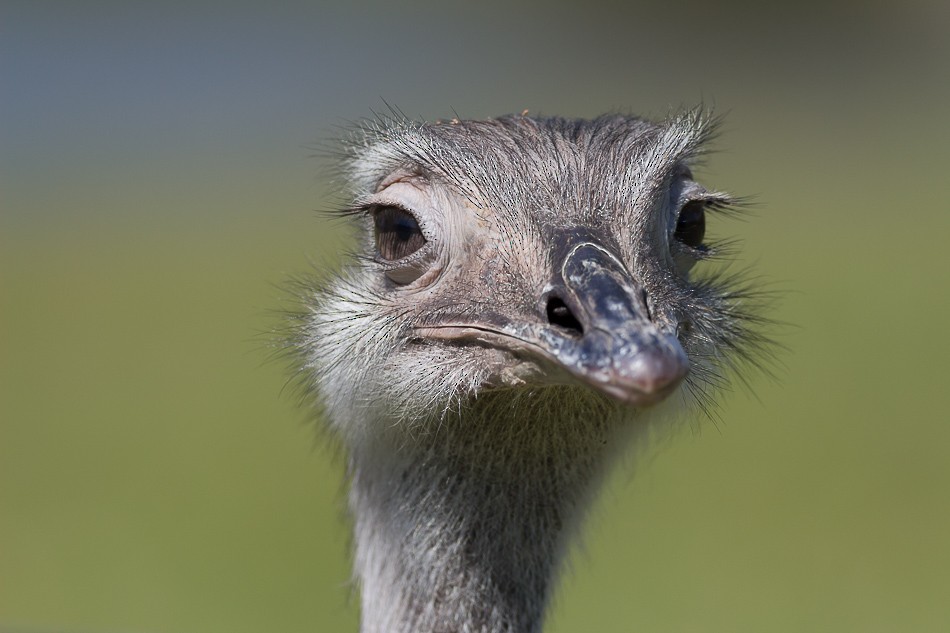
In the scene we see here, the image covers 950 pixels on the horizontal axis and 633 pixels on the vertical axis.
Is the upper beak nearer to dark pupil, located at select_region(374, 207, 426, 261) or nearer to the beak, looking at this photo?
the beak

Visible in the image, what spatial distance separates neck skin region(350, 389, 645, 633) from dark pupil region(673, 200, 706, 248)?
1.23 feet

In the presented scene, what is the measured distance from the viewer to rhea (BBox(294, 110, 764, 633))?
2217mm

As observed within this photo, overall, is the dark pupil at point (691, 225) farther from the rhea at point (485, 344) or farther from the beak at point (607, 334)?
the beak at point (607, 334)

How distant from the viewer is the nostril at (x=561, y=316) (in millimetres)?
1989

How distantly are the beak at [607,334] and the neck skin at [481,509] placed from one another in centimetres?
38

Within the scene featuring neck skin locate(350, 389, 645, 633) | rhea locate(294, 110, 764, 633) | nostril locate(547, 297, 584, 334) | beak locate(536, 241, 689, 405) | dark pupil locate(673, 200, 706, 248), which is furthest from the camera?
dark pupil locate(673, 200, 706, 248)

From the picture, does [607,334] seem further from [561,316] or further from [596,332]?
[561,316]

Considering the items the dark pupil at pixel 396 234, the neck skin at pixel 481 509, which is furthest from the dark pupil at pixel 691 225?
the dark pupil at pixel 396 234

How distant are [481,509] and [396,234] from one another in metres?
0.56

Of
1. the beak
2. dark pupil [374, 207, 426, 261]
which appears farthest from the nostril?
dark pupil [374, 207, 426, 261]

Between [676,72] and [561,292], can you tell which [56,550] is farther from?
[676,72]

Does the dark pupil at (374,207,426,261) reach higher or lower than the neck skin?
higher

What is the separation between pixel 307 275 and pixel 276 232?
54.9ft

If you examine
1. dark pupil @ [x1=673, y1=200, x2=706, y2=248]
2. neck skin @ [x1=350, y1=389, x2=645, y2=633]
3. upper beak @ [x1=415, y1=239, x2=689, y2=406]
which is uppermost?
dark pupil @ [x1=673, y1=200, x2=706, y2=248]
